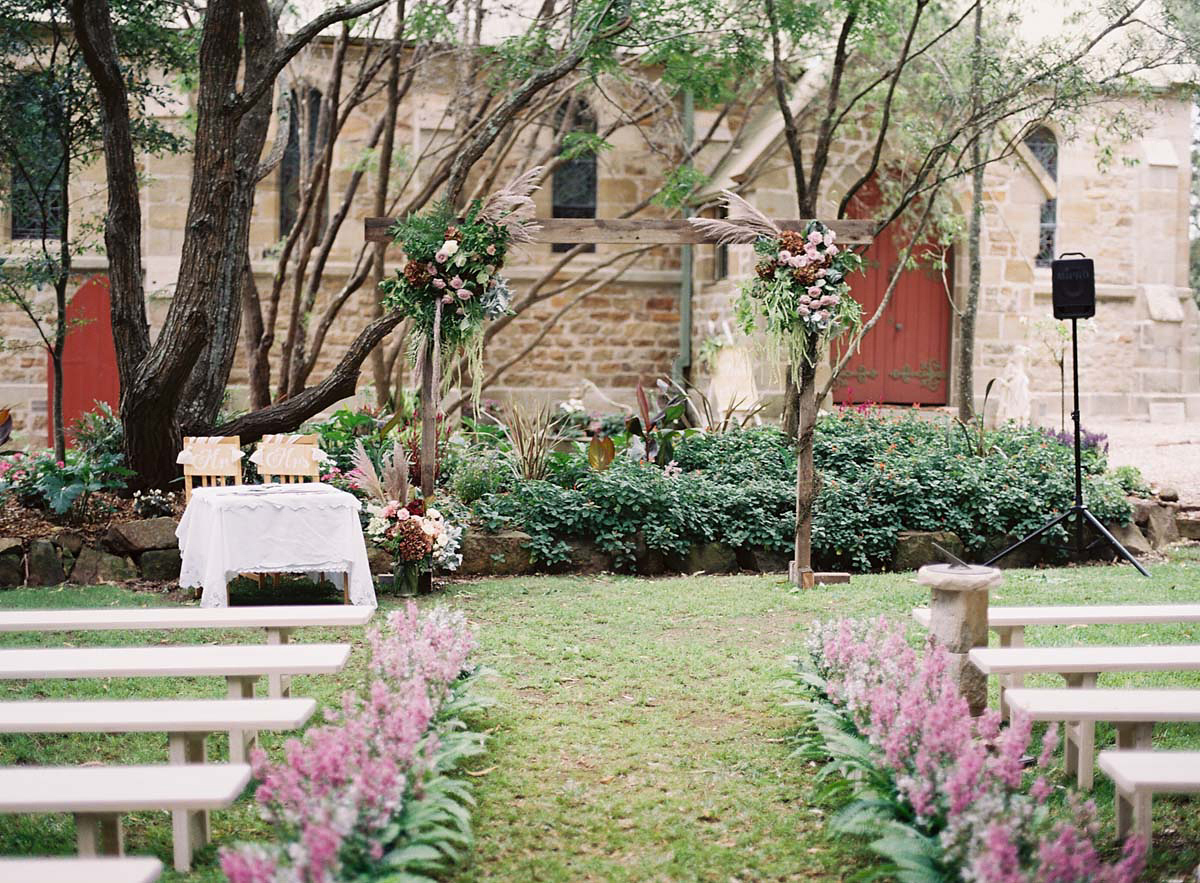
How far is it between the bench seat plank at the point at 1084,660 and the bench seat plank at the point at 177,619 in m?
2.51

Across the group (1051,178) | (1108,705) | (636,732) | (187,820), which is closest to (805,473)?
(636,732)

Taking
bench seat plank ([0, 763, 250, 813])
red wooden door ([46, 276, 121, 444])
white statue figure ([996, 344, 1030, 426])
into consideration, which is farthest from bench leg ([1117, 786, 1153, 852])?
red wooden door ([46, 276, 121, 444])

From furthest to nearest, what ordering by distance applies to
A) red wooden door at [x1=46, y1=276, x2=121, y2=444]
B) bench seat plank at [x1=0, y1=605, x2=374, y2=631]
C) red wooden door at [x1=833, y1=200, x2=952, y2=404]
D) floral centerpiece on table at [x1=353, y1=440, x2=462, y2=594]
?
red wooden door at [x1=46, y1=276, x2=121, y2=444] < red wooden door at [x1=833, y1=200, x2=952, y2=404] < floral centerpiece on table at [x1=353, y1=440, x2=462, y2=594] < bench seat plank at [x1=0, y1=605, x2=374, y2=631]

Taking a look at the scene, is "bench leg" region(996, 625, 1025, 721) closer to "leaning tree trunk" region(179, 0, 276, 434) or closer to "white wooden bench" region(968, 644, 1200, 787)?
"white wooden bench" region(968, 644, 1200, 787)

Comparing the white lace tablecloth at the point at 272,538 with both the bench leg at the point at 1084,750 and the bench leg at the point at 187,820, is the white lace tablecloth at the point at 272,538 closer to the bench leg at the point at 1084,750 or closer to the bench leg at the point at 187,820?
the bench leg at the point at 187,820

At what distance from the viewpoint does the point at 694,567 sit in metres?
10.1

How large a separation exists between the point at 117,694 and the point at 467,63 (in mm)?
10200

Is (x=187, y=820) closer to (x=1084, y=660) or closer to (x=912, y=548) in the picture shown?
(x=1084, y=660)

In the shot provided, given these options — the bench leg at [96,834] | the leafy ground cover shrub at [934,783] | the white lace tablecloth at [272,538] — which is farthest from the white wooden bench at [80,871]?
the white lace tablecloth at [272,538]

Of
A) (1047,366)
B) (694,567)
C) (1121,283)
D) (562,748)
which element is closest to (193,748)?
(562,748)

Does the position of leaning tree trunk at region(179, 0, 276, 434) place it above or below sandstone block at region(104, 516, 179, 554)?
above

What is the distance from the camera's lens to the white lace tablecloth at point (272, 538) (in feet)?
25.6

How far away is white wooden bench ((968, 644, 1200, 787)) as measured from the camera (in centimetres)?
439

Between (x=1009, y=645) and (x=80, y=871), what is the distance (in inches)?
160
